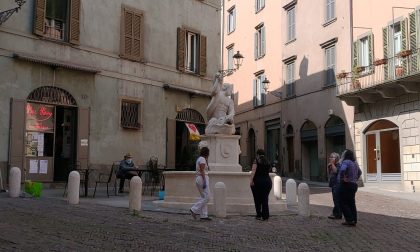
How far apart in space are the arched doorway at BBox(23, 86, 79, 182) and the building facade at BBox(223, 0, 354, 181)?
13327mm

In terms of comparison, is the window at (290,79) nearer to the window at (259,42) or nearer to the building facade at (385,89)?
the window at (259,42)

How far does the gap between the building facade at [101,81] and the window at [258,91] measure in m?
10.1

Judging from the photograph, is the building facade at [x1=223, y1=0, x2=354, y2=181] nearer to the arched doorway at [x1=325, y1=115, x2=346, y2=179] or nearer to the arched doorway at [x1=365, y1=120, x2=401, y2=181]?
the arched doorway at [x1=325, y1=115, x2=346, y2=179]

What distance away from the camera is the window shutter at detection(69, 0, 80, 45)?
19.5 meters

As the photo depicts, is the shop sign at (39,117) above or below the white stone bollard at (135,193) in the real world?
above

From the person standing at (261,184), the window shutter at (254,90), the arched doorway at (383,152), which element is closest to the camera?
the person standing at (261,184)

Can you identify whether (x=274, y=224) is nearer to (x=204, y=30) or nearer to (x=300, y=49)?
(x=204, y=30)

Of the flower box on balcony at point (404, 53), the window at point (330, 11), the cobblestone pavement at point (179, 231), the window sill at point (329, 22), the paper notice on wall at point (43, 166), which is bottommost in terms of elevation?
the cobblestone pavement at point (179, 231)

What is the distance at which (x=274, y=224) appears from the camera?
11.0 m

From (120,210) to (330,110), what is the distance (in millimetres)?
16773

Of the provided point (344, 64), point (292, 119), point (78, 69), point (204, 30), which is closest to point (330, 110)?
point (344, 64)

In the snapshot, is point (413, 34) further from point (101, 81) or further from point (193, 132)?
point (101, 81)

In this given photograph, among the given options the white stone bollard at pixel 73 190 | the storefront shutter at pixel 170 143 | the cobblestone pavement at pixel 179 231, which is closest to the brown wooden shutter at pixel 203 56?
the storefront shutter at pixel 170 143

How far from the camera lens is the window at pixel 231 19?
134ft
